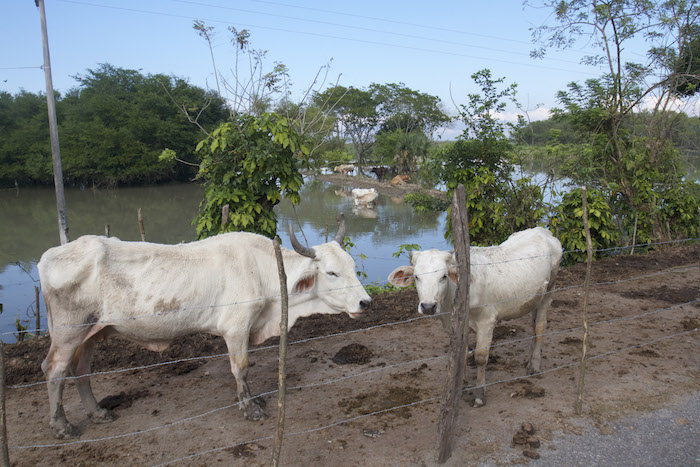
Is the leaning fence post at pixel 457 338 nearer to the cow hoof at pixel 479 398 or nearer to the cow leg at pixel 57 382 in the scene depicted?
the cow hoof at pixel 479 398

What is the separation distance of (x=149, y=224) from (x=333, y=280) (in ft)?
44.2

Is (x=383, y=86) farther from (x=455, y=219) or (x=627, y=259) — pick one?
A: (x=455, y=219)

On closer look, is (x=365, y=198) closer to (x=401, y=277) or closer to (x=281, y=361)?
(x=401, y=277)

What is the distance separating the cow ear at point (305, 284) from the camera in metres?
3.96

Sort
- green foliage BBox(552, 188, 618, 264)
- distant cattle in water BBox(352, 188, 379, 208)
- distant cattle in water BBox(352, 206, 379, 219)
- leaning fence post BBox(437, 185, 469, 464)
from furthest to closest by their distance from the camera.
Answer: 1. distant cattle in water BBox(352, 188, 379, 208)
2. distant cattle in water BBox(352, 206, 379, 219)
3. green foliage BBox(552, 188, 618, 264)
4. leaning fence post BBox(437, 185, 469, 464)

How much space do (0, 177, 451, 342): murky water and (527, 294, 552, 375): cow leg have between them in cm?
324

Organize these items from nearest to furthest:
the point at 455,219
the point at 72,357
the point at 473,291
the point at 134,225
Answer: the point at 455,219
the point at 72,357
the point at 473,291
the point at 134,225

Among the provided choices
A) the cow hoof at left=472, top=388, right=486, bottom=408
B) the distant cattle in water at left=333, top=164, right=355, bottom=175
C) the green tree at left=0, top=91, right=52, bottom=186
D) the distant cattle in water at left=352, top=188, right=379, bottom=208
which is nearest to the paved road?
the cow hoof at left=472, top=388, right=486, bottom=408

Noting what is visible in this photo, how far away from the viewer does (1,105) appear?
29031 mm

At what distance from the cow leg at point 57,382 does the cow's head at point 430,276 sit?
8.22 feet

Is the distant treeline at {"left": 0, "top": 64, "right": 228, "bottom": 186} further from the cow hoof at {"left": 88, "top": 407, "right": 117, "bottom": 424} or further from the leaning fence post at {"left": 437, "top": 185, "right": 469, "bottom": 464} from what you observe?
the leaning fence post at {"left": 437, "top": 185, "right": 469, "bottom": 464}

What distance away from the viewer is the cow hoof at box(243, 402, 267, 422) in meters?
3.72

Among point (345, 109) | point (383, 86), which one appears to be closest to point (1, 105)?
point (345, 109)

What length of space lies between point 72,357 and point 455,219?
2.97 m
